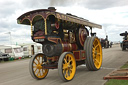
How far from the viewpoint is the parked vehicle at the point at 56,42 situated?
18.5 ft

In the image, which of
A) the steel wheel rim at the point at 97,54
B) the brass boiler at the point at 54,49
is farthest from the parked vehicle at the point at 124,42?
the brass boiler at the point at 54,49

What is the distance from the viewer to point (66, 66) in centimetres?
561

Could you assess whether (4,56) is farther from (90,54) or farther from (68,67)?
(68,67)

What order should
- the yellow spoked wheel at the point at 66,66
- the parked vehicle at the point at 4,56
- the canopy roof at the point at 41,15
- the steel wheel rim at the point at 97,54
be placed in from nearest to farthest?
the yellow spoked wheel at the point at 66,66
the canopy roof at the point at 41,15
the steel wheel rim at the point at 97,54
the parked vehicle at the point at 4,56

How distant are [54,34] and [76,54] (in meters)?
1.41

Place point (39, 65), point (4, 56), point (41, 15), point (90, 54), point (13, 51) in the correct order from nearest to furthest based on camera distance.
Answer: point (41, 15) < point (39, 65) < point (90, 54) < point (4, 56) < point (13, 51)

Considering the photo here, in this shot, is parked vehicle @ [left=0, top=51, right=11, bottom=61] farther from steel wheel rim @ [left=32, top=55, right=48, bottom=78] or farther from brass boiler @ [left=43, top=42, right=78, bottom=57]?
brass boiler @ [left=43, top=42, right=78, bottom=57]

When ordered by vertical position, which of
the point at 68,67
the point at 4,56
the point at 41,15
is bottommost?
the point at 4,56

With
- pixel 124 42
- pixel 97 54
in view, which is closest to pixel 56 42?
pixel 97 54

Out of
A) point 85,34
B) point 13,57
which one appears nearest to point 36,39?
point 85,34

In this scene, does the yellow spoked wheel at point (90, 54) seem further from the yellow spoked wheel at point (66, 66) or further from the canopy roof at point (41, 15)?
the yellow spoked wheel at point (66, 66)

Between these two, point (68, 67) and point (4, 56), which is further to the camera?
point (4, 56)

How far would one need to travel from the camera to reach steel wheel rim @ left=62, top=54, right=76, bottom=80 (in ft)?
18.4

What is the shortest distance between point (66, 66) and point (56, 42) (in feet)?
3.18
